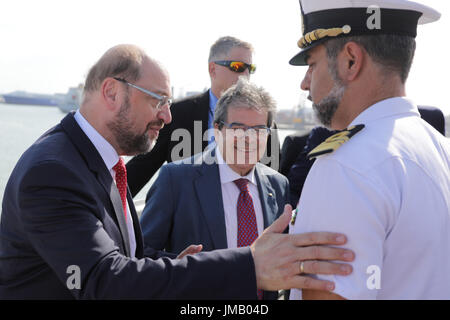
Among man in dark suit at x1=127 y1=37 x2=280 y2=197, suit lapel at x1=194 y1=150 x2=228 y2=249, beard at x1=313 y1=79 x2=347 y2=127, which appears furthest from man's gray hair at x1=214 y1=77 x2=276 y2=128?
beard at x1=313 y1=79 x2=347 y2=127

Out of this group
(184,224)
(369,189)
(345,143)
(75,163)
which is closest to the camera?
(369,189)

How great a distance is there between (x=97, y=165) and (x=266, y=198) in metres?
1.35

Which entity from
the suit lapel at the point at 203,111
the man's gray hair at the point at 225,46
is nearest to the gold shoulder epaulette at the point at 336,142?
the suit lapel at the point at 203,111

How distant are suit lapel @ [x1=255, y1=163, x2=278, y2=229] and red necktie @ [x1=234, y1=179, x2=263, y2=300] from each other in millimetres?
93

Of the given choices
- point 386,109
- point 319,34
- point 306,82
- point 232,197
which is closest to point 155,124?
point 232,197

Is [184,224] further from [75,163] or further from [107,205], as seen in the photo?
[75,163]

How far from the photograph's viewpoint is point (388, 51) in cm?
146

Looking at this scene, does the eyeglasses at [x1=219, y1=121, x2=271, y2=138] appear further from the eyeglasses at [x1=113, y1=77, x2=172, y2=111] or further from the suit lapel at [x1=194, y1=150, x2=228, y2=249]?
the eyeglasses at [x1=113, y1=77, x2=172, y2=111]

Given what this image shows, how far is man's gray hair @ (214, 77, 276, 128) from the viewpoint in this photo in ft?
9.47

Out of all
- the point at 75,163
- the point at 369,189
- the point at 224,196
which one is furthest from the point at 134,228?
the point at 369,189

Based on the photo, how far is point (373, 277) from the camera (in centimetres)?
123

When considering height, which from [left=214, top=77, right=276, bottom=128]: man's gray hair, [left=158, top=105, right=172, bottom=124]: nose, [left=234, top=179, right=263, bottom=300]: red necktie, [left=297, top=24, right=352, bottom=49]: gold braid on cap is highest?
[left=297, top=24, right=352, bottom=49]: gold braid on cap

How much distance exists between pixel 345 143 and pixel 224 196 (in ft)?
4.97

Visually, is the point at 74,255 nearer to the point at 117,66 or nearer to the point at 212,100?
the point at 117,66
